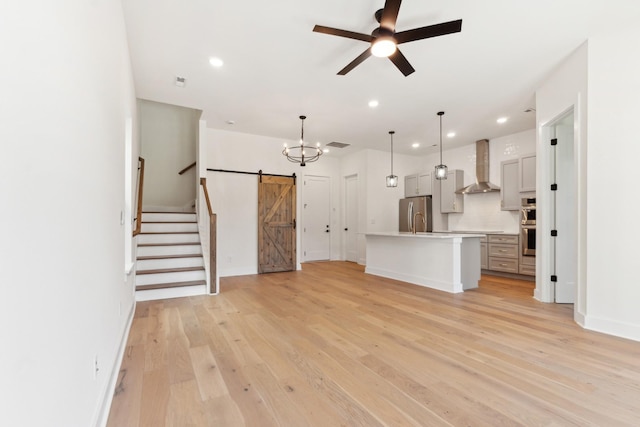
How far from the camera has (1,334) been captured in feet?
2.26

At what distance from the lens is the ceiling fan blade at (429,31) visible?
2442mm

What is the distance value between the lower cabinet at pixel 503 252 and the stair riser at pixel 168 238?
6089 mm

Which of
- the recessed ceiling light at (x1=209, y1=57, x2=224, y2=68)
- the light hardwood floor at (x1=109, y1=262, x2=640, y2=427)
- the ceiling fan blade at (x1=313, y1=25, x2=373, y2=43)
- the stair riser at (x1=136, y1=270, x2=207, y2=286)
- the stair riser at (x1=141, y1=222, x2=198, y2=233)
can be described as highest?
the recessed ceiling light at (x1=209, y1=57, x2=224, y2=68)

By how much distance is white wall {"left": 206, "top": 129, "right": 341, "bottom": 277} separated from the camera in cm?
620

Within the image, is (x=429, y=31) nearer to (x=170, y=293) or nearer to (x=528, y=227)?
(x=170, y=293)

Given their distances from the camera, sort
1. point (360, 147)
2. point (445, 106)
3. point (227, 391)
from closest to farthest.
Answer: point (227, 391) → point (445, 106) → point (360, 147)

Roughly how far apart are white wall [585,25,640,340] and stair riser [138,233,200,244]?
18.7 ft

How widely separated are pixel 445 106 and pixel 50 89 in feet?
16.9

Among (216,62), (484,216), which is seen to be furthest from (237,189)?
(484,216)

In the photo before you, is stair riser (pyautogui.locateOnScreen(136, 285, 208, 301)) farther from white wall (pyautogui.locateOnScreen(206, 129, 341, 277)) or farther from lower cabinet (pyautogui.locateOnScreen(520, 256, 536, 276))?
lower cabinet (pyautogui.locateOnScreen(520, 256, 536, 276))

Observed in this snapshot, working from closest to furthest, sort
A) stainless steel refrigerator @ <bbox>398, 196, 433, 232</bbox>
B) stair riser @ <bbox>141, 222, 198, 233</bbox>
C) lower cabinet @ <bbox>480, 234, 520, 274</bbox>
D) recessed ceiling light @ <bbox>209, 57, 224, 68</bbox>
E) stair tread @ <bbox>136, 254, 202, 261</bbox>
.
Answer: recessed ceiling light @ <bbox>209, 57, 224, 68</bbox> < stair tread @ <bbox>136, 254, 202, 261</bbox> < stair riser @ <bbox>141, 222, 198, 233</bbox> < lower cabinet @ <bbox>480, 234, 520, 274</bbox> < stainless steel refrigerator @ <bbox>398, 196, 433, 232</bbox>

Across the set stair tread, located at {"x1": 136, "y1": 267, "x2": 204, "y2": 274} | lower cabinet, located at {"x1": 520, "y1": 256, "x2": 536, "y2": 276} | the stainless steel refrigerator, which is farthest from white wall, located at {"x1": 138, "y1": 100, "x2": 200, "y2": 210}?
lower cabinet, located at {"x1": 520, "y1": 256, "x2": 536, "y2": 276}

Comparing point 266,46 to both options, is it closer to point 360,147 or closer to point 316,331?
point 316,331

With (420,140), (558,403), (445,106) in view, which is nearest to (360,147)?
(420,140)
